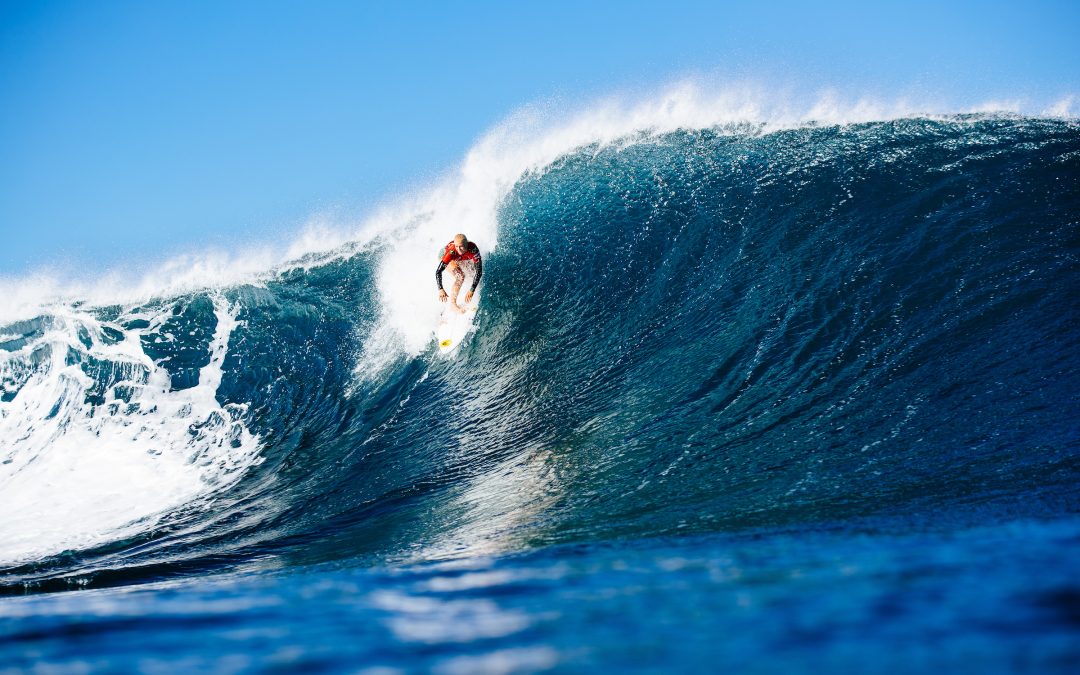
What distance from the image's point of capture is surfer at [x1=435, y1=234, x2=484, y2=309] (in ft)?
31.4

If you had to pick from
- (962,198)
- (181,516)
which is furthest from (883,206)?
(181,516)

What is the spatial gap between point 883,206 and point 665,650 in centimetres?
919

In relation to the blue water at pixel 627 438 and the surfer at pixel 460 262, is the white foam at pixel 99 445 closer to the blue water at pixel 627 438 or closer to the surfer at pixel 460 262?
the blue water at pixel 627 438

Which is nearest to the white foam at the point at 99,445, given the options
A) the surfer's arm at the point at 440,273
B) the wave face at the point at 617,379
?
the wave face at the point at 617,379

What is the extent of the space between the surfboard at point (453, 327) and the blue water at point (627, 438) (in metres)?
0.32

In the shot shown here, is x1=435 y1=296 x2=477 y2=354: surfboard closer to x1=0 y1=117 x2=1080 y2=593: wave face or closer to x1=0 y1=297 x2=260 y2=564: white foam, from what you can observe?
x1=0 y1=117 x2=1080 y2=593: wave face

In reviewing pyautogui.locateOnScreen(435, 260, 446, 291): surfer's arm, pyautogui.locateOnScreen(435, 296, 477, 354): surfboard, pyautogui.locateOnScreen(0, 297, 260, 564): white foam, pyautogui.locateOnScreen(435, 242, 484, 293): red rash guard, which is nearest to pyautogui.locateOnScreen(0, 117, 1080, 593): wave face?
pyautogui.locateOnScreen(0, 297, 260, 564): white foam

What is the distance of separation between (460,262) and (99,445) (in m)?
4.98

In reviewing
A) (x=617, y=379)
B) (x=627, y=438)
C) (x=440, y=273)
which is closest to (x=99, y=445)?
(x=440, y=273)

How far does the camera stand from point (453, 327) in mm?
9305

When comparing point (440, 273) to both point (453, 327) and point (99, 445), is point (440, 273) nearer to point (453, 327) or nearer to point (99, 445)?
point (453, 327)

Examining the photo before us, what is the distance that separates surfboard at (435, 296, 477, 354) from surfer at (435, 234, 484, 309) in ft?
0.41

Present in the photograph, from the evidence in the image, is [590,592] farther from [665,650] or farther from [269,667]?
[269,667]

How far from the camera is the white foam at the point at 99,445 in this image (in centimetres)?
619
